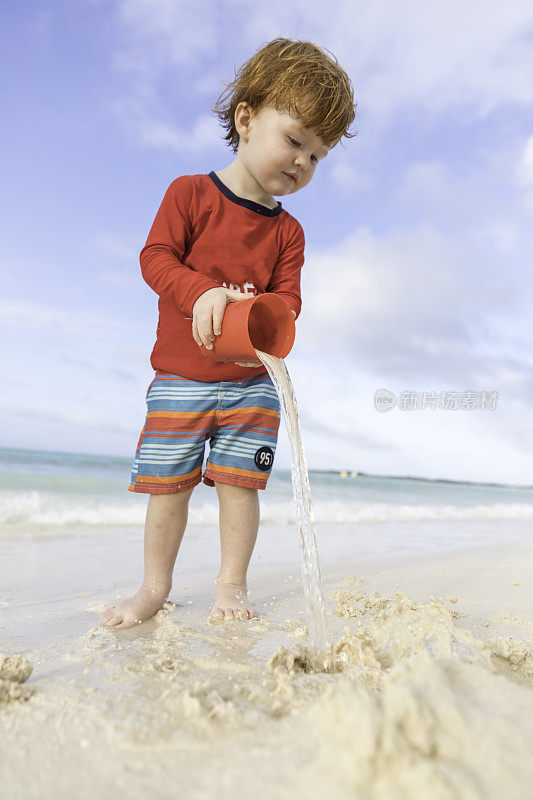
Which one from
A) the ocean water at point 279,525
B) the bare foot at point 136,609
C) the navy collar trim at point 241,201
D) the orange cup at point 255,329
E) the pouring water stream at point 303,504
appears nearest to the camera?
the pouring water stream at point 303,504

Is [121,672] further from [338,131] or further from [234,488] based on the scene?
[338,131]

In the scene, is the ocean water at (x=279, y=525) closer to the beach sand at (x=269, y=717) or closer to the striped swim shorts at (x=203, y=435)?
the striped swim shorts at (x=203, y=435)

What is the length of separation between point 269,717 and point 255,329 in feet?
4.16

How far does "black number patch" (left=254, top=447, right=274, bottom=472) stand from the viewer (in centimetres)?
214

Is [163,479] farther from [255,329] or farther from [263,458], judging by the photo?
[255,329]

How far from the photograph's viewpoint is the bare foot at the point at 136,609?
73.9 inches

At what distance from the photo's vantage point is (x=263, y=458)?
2.15 meters

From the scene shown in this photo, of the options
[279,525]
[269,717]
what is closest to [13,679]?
[269,717]

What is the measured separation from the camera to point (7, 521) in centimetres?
496

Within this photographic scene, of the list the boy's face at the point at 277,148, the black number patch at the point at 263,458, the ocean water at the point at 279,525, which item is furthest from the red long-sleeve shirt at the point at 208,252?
the ocean water at the point at 279,525

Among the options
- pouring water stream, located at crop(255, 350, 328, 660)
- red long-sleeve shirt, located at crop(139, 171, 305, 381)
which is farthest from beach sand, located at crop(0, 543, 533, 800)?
red long-sleeve shirt, located at crop(139, 171, 305, 381)

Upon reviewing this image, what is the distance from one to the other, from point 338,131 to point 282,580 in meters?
1.98

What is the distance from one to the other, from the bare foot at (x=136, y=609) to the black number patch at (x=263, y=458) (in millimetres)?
559

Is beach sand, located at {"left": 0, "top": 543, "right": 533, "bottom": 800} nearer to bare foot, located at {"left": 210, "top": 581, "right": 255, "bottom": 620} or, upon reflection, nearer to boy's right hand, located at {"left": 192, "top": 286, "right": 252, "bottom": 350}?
bare foot, located at {"left": 210, "top": 581, "right": 255, "bottom": 620}
